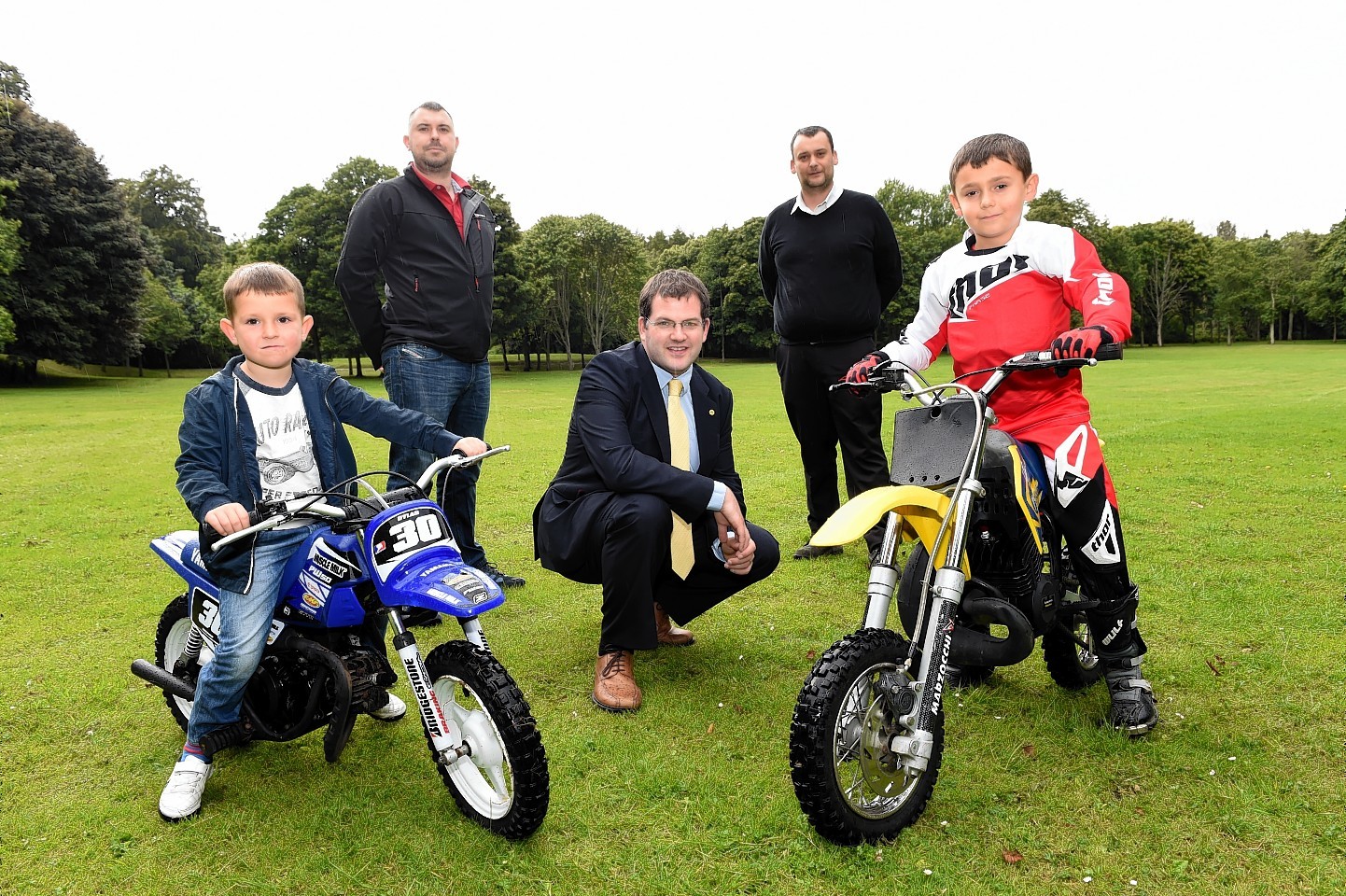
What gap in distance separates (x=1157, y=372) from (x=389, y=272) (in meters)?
31.8

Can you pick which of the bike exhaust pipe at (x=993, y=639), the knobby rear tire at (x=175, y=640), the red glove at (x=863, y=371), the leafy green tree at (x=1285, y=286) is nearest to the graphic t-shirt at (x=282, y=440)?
the knobby rear tire at (x=175, y=640)

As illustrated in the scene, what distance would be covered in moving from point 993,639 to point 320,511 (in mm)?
2368

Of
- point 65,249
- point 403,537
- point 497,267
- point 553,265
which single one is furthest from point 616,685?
point 553,265

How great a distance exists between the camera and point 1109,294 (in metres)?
2.96

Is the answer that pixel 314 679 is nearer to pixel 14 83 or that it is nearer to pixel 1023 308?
pixel 1023 308

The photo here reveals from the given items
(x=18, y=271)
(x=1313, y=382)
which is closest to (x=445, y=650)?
(x=1313, y=382)

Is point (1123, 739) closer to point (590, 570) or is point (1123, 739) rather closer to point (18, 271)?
point (590, 570)

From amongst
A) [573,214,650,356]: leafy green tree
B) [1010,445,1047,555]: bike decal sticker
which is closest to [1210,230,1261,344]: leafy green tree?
[573,214,650,356]: leafy green tree

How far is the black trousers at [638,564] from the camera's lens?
3766 millimetres

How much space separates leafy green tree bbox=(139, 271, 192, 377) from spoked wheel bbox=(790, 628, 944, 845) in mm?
46643

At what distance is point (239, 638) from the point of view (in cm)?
298

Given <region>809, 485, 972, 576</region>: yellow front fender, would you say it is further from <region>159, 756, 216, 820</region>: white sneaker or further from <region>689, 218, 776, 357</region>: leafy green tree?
<region>689, 218, 776, 357</region>: leafy green tree

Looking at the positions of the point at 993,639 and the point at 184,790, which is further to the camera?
the point at 184,790

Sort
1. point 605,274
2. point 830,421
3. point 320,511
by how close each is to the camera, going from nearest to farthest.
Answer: point 320,511 → point 830,421 → point 605,274
